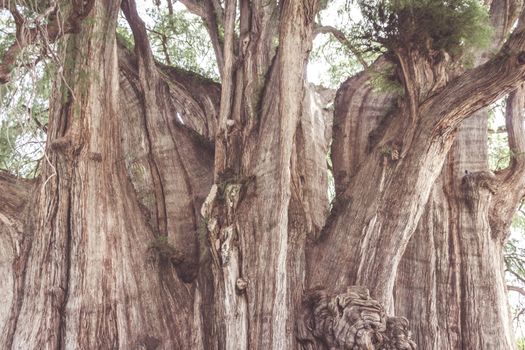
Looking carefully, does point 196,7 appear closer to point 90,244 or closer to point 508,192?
point 90,244

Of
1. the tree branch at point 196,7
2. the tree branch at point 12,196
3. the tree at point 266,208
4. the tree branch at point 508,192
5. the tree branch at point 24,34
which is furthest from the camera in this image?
the tree branch at point 196,7

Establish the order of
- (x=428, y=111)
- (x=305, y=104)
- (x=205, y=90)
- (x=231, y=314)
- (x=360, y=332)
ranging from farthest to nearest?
(x=205, y=90), (x=305, y=104), (x=428, y=111), (x=231, y=314), (x=360, y=332)

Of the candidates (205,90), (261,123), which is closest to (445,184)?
(261,123)

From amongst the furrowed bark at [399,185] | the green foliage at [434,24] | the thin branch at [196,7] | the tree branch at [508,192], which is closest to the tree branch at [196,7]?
the thin branch at [196,7]

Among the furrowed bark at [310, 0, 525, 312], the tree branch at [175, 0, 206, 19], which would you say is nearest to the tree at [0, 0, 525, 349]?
the furrowed bark at [310, 0, 525, 312]

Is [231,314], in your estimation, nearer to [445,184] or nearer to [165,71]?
[445,184]

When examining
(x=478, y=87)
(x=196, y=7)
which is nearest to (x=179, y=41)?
(x=196, y=7)

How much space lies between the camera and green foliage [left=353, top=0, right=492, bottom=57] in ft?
11.4

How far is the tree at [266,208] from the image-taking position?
3029 mm

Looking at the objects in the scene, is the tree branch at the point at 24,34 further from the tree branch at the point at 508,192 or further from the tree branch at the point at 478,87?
the tree branch at the point at 508,192

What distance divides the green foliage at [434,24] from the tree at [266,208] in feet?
A: 0.04

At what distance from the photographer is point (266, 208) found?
3.16 meters

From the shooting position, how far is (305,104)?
3.95 m

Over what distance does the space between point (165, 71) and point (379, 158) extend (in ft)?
8.19
